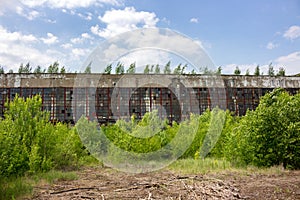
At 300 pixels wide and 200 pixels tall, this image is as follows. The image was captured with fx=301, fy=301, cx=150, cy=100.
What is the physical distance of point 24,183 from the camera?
1077 centimetres

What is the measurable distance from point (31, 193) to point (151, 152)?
9744mm

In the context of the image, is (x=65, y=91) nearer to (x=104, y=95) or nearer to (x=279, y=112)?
(x=104, y=95)

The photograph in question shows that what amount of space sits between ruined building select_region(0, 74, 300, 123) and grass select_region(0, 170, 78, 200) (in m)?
13.1

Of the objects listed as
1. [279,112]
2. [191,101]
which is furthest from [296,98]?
[191,101]

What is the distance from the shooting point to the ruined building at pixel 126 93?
26.9 meters

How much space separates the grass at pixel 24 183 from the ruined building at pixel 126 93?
13119 mm

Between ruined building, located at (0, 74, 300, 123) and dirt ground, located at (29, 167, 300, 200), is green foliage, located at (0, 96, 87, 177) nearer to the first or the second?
dirt ground, located at (29, 167, 300, 200)

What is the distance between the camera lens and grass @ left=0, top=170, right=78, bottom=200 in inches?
355

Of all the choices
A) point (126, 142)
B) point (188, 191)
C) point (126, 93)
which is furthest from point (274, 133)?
point (126, 93)

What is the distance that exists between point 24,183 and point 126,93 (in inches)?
687

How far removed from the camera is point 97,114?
26953mm

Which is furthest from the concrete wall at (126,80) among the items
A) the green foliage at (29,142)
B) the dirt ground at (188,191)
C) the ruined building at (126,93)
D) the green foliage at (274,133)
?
the dirt ground at (188,191)

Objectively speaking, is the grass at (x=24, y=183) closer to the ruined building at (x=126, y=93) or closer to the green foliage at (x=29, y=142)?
the green foliage at (x=29, y=142)

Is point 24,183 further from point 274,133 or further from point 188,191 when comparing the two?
point 274,133
